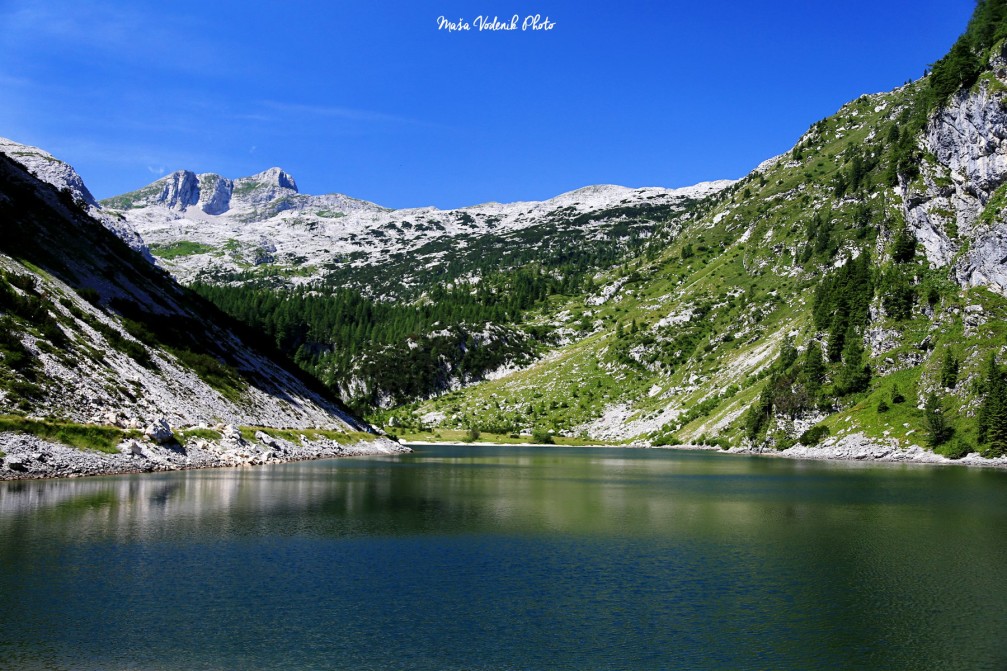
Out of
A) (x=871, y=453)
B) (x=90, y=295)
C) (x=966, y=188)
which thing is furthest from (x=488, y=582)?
(x=966, y=188)

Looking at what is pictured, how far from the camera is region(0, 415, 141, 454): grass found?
63.5 m

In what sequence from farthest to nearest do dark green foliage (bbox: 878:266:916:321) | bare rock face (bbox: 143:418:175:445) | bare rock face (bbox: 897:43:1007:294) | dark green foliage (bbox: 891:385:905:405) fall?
1. dark green foliage (bbox: 878:266:916:321)
2. bare rock face (bbox: 897:43:1007:294)
3. dark green foliage (bbox: 891:385:905:405)
4. bare rock face (bbox: 143:418:175:445)

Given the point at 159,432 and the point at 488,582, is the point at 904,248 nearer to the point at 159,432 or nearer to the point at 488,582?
the point at 159,432

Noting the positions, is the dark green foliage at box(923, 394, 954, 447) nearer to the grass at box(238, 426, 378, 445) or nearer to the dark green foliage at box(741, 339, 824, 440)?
the dark green foliage at box(741, 339, 824, 440)

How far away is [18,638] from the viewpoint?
913 inches

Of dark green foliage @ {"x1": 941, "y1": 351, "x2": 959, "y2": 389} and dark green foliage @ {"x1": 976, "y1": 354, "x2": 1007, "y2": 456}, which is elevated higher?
dark green foliage @ {"x1": 941, "y1": 351, "x2": 959, "y2": 389}

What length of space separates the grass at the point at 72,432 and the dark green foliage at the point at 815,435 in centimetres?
12703

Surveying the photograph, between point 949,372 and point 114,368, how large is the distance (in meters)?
131

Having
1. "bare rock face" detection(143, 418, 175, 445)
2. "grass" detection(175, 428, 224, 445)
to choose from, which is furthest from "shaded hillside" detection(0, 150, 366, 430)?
"grass" detection(175, 428, 224, 445)

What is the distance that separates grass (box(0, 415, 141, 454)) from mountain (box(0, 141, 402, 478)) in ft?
0.42

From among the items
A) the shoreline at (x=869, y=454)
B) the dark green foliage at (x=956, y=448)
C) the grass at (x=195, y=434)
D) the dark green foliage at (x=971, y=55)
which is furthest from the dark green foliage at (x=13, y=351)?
the dark green foliage at (x=971, y=55)

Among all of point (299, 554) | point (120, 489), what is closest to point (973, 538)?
point (299, 554)

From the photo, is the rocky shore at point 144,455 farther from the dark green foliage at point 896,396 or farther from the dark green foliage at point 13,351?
the dark green foliage at point 896,396

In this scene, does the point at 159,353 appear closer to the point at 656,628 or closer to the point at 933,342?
the point at 656,628
